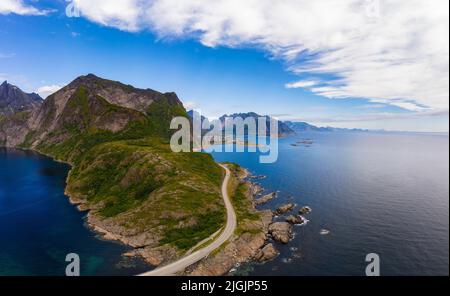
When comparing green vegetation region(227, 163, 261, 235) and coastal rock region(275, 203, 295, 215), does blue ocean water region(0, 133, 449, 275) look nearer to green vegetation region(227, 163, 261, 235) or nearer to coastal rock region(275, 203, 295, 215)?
coastal rock region(275, 203, 295, 215)

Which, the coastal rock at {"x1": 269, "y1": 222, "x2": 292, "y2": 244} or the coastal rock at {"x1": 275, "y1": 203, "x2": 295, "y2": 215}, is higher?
the coastal rock at {"x1": 275, "y1": 203, "x2": 295, "y2": 215}

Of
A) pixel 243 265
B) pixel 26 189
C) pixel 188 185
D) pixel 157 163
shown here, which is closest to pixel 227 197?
pixel 188 185

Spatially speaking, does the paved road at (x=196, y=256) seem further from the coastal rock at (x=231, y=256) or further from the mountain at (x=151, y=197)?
the mountain at (x=151, y=197)

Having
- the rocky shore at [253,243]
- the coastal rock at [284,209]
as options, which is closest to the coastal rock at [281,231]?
the rocky shore at [253,243]

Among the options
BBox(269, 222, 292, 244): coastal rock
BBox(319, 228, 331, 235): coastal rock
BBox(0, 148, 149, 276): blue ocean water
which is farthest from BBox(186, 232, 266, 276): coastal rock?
BBox(319, 228, 331, 235): coastal rock

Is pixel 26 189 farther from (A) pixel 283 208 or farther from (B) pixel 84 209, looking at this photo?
(A) pixel 283 208

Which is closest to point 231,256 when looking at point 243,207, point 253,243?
point 253,243
